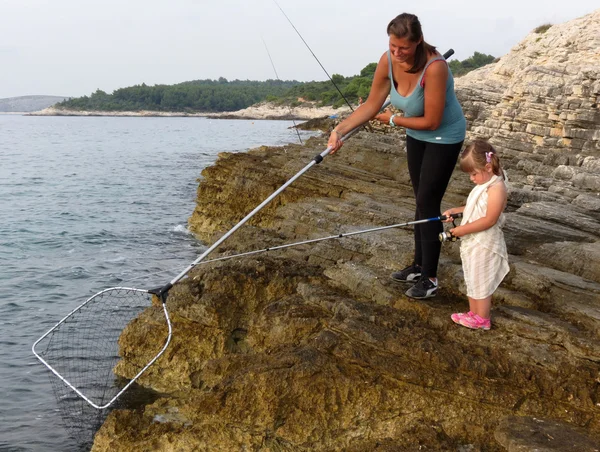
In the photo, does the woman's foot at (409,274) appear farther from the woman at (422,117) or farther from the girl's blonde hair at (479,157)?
the girl's blonde hair at (479,157)

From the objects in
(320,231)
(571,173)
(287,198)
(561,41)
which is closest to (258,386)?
(320,231)

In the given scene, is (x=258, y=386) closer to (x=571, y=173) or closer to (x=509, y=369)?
(x=509, y=369)

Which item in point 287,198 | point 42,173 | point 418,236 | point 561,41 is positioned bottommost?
point 42,173

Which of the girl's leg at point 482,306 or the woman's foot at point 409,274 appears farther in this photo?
the woman's foot at point 409,274

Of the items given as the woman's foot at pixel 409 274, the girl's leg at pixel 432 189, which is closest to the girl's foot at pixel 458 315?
the girl's leg at pixel 432 189

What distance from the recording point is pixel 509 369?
4750 millimetres

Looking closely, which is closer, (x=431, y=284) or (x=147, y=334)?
(x=431, y=284)

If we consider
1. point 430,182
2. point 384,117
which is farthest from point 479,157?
point 384,117

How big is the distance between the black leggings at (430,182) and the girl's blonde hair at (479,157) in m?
0.28

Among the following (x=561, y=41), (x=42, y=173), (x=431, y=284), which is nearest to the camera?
(x=431, y=284)

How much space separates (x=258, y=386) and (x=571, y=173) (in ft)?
37.5

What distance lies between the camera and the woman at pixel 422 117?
16.5 feet

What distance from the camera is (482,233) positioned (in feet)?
17.1

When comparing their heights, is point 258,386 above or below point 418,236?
below
